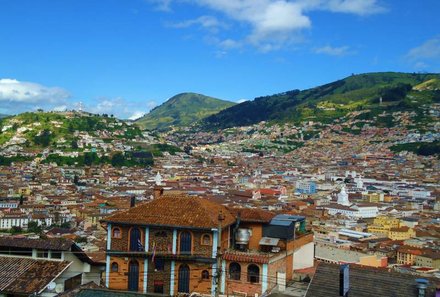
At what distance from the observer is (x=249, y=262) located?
1519 cm

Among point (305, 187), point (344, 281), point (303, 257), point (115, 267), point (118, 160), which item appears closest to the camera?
point (344, 281)

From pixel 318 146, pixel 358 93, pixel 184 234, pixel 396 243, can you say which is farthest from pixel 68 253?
pixel 358 93

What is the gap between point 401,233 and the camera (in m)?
54.7

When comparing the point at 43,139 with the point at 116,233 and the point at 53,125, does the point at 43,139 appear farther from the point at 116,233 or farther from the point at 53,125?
the point at 116,233

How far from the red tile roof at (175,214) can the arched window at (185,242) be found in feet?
0.95

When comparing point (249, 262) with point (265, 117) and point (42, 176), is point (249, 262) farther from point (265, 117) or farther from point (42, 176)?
point (265, 117)

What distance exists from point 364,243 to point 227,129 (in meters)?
146

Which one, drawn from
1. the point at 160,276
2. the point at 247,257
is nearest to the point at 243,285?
→ the point at 247,257

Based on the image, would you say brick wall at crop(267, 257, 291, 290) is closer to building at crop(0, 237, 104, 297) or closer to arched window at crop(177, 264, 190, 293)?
arched window at crop(177, 264, 190, 293)

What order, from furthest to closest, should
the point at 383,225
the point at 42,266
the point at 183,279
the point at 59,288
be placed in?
the point at 383,225, the point at 183,279, the point at 42,266, the point at 59,288

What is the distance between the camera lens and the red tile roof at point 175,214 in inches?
609

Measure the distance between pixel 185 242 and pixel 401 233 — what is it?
145ft

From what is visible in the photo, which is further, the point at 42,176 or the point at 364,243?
the point at 42,176

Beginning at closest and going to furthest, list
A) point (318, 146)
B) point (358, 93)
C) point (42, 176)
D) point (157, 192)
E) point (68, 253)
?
point (68, 253), point (157, 192), point (42, 176), point (318, 146), point (358, 93)
